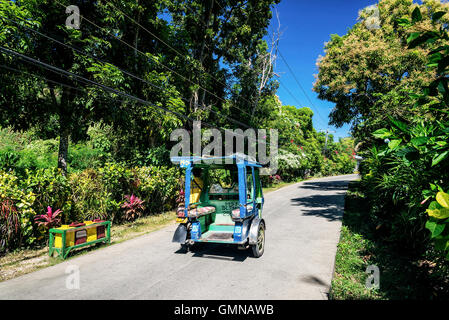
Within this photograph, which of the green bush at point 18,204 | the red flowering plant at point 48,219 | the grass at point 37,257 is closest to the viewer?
the grass at point 37,257

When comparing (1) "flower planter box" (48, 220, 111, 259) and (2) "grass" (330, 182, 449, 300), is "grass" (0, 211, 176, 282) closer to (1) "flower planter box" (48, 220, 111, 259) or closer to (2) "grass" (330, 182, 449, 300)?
(1) "flower planter box" (48, 220, 111, 259)

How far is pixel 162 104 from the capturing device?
43.5ft

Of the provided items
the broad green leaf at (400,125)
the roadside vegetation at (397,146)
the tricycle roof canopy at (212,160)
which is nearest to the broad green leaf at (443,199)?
the roadside vegetation at (397,146)

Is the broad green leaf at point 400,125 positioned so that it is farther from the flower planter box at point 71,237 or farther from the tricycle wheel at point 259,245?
the flower planter box at point 71,237

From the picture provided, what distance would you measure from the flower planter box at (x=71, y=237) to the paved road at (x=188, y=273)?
0.31 metres

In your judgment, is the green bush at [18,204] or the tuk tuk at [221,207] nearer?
the tuk tuk at [221,207]

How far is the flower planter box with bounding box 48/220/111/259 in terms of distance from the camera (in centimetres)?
617

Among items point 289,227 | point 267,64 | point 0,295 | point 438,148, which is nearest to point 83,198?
point 0,295

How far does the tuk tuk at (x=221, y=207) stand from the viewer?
20.0 ft

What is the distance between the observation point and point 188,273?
5.50m

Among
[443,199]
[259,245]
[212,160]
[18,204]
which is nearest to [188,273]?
[259,245]

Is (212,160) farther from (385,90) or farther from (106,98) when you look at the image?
(385,90)

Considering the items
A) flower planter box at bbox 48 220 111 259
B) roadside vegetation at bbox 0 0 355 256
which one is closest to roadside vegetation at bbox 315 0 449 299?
flower planter box at bbox 48 220 111 259
